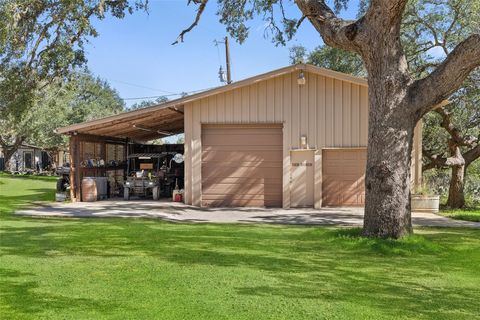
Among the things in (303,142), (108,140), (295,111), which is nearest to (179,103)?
(295,111)

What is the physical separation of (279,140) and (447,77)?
6.57 meters

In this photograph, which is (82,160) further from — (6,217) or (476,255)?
(476,255)

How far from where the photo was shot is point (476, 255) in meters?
6.88

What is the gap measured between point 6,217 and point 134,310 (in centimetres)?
808

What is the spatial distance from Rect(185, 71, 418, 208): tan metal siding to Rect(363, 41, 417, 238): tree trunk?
5.37 meters

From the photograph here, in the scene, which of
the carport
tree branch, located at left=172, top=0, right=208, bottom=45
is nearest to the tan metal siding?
the carport

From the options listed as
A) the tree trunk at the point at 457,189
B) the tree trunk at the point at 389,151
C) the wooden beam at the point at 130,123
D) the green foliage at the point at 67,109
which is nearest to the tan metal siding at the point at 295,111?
the wooden beam at the point at 130,123

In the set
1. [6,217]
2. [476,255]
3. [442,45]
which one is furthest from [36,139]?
[476,255]

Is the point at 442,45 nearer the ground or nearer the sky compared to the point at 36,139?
nearer the sky

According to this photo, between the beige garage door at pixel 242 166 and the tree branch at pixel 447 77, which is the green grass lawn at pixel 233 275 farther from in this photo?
the beige garage door at pixel 242 166

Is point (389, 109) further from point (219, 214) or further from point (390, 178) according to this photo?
point (219, 214)

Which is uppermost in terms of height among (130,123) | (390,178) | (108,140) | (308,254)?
(130,123)

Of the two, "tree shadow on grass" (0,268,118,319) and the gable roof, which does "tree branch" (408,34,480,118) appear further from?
"tree shadow on grass" (0,268,118,319)

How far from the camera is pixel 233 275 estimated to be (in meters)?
5.43
